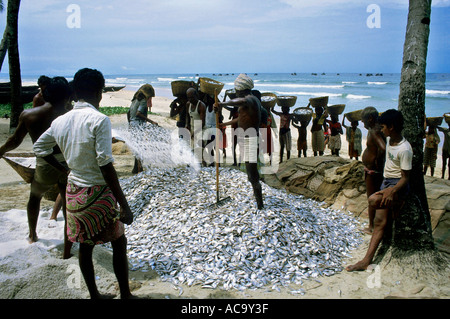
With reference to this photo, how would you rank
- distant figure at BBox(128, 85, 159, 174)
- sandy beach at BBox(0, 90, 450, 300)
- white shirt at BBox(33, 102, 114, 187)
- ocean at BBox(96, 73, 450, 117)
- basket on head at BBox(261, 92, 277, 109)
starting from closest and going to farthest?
white shirt at BBox(33, 102, 114, 187) → sandy beach at BBox(0, 90, 450, 300) → distant figure at BBox(128, 85, 159, 174) → basket on head at BBox(261, 92, 277, 109) → ocean at BBox(96, 73, 450, 117)

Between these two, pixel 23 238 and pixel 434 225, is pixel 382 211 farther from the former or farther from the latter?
pixel 23 238

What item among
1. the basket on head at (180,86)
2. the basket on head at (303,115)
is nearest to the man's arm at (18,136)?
the basket on head at (180,86)

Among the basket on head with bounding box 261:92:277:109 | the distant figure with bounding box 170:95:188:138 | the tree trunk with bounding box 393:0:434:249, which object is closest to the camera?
the tree trunk with bounding box 393:0:434:249

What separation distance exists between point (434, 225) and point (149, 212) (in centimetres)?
364

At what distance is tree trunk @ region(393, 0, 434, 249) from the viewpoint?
3369 mm

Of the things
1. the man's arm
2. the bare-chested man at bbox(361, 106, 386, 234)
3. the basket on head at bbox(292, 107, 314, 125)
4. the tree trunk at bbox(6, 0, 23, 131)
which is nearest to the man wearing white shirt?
the man's arm

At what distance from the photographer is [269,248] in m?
3.56

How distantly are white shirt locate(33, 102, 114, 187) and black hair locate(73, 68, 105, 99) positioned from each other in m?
0.08

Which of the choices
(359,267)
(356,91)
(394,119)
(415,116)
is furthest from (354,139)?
(356,91)

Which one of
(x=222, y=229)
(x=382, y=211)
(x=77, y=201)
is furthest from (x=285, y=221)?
(x=77, y=201)

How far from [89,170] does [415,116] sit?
3.23 meters

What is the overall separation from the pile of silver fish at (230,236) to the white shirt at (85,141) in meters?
1.44

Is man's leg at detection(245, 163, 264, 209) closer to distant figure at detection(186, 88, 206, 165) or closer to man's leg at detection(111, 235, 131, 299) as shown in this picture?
man's leg at detection(111, 235, 131, 299)

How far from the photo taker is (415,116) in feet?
11.1
